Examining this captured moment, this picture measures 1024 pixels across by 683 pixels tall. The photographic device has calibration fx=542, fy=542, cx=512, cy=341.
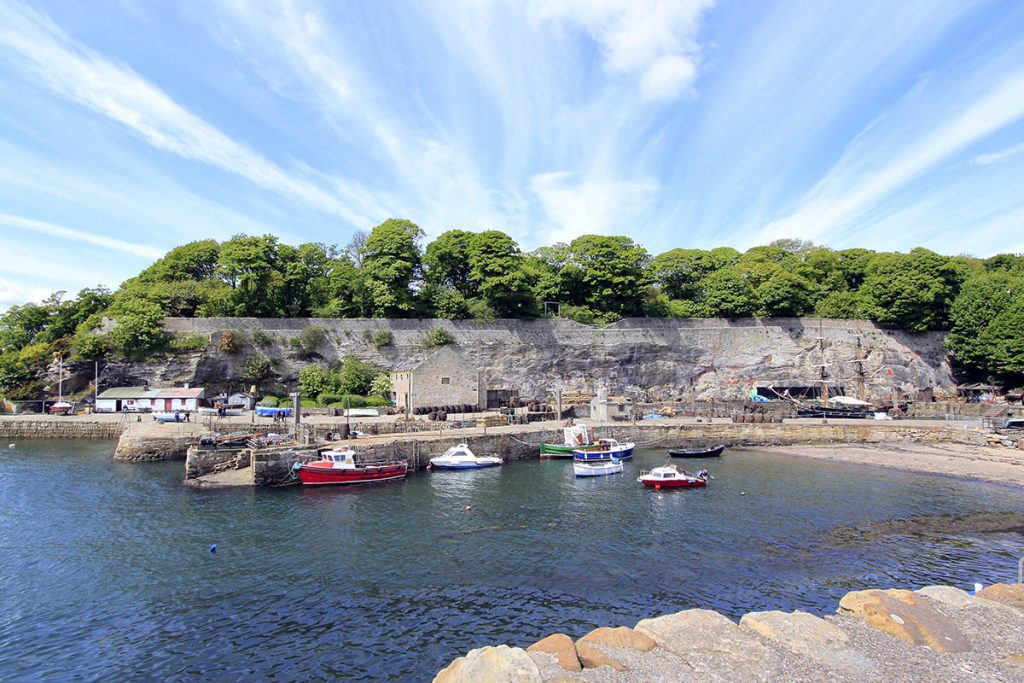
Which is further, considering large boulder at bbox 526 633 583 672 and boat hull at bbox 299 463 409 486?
boat hull at bbox 299 463 409 486

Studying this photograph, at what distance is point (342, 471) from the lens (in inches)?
961

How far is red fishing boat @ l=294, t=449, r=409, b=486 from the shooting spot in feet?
79.2

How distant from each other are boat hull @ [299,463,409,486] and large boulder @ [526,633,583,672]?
736 inches

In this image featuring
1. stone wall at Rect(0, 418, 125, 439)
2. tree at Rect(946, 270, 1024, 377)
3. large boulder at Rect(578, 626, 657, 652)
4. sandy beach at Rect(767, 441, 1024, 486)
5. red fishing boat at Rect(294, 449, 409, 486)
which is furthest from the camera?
tree at Rect(946, 270, 1024, 377)

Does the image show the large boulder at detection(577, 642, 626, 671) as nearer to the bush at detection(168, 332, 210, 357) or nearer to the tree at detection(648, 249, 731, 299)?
the bush at detection(168, 332, 210, 357)

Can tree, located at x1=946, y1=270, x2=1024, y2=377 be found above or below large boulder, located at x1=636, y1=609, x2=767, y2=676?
above

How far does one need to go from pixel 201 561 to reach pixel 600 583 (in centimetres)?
1092

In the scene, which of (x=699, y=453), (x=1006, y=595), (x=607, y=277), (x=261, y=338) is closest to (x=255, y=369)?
(x=261, y=338)

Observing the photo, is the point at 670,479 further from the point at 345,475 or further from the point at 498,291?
the point at 498,291

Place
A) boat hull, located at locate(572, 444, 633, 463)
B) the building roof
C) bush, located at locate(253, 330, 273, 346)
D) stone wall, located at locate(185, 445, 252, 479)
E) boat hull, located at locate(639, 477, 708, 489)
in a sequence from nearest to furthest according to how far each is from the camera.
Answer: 1. boat hull, located at locate(639, 477, 708, 489)
2. stone wall, located at locate(185, 445, 252, 479)
3. boat hull, located at locate(572, 444, 633, 463)
4. the building roof
5. bush, located at locate(253, 330, 273, 346)

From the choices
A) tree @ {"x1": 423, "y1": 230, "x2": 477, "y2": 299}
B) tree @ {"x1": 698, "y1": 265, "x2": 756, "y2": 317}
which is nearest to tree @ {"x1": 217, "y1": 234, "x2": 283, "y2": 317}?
tree @ {"x1": 423, "y1": 230, "x2": 477, "y2": 299}

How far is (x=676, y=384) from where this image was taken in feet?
175

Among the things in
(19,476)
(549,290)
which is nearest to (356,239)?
(549,290)

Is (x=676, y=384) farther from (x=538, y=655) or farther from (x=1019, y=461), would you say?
(x=538, y=655)
